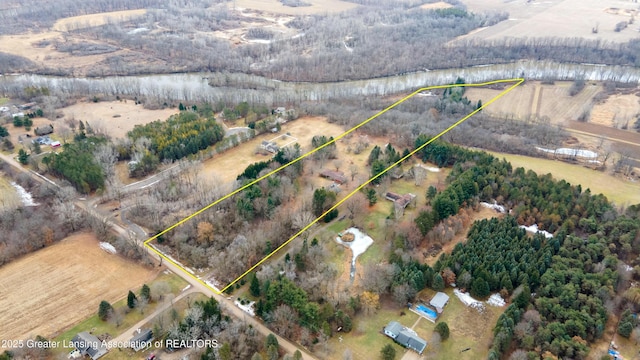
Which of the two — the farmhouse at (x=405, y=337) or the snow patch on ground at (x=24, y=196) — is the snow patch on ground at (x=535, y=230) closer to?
the farmhouse at (x=405, y=337)

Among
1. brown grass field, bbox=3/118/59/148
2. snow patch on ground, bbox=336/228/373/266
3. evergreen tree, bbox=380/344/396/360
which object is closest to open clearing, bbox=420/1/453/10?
brown grass field, bbox=3/118/59/148

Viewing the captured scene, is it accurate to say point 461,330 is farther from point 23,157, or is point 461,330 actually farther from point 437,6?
point 437,6

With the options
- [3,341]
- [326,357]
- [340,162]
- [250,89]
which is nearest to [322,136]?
[340,162]

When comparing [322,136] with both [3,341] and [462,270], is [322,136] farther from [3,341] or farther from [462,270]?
[3,341]

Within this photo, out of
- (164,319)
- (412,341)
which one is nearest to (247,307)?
(164,319)

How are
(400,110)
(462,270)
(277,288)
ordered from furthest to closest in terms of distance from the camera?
(400,110), (462,270), (277,288)

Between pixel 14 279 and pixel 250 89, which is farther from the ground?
pixel 250 89

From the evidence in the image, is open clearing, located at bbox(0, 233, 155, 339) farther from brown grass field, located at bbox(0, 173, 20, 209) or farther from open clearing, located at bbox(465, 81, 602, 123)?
open clearing, located at bbox(465, 81, 602, 123)
